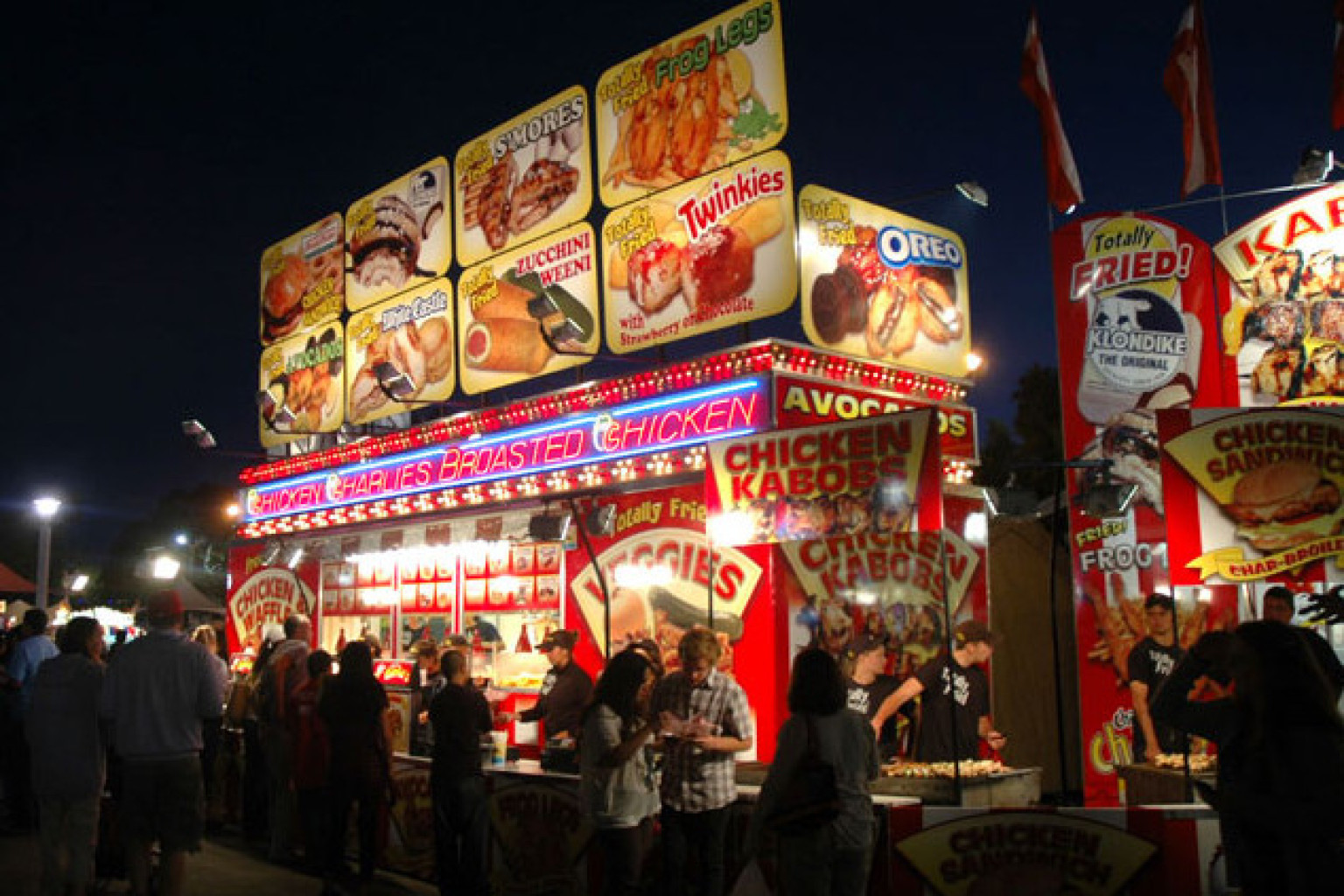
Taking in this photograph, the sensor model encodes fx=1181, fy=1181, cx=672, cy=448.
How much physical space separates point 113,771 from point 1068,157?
43.5 feet

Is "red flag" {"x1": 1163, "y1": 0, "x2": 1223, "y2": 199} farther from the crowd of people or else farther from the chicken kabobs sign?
the chicken kabobs sign

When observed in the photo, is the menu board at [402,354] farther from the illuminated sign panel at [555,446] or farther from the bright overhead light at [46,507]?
the bright overhead light at [46,507]

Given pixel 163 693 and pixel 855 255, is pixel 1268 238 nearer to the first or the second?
pixel 855 255

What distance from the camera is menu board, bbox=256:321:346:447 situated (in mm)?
19000

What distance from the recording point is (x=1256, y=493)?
7.51 metres

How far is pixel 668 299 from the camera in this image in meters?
13.1

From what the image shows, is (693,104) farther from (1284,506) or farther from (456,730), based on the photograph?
(1284,506)

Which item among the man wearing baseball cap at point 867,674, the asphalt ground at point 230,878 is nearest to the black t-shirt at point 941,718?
the man wearing baseball cap at point 867,674

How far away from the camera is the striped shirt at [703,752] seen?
21.9 ft

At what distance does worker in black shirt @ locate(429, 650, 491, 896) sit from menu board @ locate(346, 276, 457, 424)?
8160 millimetres

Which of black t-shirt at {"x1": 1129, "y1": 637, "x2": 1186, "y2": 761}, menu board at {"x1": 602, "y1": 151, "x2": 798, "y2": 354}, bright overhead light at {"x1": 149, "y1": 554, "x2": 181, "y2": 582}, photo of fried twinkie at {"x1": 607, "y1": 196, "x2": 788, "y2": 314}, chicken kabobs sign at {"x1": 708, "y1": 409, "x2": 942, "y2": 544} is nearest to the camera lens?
chicken kabobs sign at {"x1": 708, "y1": 409, "x2": 942, "y2": 544}

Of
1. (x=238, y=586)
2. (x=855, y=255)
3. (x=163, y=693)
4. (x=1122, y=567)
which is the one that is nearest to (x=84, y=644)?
(x=163, y=693)

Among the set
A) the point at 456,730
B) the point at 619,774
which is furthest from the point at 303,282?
the point at 619,774

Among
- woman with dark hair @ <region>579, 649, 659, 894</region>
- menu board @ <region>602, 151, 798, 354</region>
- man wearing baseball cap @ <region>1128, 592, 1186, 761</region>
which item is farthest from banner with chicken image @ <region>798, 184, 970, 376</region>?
woman with dark hair @ <region>579, 649, 659, 894</region>
